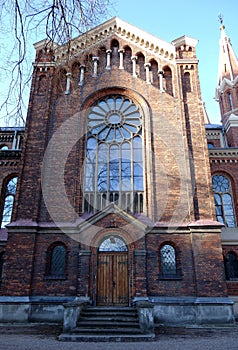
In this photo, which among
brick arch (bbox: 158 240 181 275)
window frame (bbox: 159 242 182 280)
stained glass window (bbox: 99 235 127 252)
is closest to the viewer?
window frame (bbox: 159 242 182 280)

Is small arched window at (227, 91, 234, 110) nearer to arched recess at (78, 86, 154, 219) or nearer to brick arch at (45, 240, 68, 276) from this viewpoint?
arched recess at (78, 86, 154, 219)

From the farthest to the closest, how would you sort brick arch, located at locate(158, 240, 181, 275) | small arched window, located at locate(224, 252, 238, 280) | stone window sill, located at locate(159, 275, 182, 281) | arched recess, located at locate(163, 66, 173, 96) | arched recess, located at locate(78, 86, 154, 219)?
arched recess, located at locate(163, 66, 173, 96) < small arched window, located at locate(224, 252, 238, 280) < arched recess, located at locate(78, 86, 154, 219) < brick arch, located at locate(158, 240, 181, 275) < stone window sill, located at locate(159, 275, 182, 281)

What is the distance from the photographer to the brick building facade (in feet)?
39.1

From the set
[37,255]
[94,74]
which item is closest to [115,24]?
[94,74]

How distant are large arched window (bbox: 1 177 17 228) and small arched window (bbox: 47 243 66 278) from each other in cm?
415

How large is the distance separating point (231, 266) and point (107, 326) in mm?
7891

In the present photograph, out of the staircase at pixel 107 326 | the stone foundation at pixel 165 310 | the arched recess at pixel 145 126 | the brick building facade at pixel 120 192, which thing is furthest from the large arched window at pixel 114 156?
the staircase at pixel 107 326

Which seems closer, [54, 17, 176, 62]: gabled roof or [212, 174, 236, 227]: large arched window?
[54, 17, 176, 62]: gabled roof

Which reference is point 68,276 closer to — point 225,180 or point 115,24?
point 225,180

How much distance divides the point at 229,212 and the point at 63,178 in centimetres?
944

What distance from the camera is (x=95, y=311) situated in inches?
435

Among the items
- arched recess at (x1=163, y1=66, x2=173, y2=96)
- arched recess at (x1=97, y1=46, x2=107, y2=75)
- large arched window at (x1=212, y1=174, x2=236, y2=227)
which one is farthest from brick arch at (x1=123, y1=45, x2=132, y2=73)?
large arched window at (x1=212, y1=174, x2=236, y2=227)

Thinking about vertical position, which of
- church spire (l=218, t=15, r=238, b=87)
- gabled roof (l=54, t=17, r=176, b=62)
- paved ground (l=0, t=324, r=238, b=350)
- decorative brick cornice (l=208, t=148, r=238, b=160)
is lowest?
paved ground (l=0, t=324, r=238, b=350)

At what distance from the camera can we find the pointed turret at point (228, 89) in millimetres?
21812
